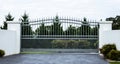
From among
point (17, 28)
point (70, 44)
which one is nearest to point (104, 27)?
point (70, 44)

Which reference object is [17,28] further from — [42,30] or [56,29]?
[56,29]

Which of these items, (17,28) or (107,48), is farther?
(17,28)

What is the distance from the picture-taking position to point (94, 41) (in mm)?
18734

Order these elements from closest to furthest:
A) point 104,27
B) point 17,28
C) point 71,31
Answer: point 104,27 → point 17,28 → point 71,31

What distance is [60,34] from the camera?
62.5ft

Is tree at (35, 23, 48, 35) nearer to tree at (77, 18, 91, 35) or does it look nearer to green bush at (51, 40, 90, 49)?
green bush at (51, 40, 90, 49)

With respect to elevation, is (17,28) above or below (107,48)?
above

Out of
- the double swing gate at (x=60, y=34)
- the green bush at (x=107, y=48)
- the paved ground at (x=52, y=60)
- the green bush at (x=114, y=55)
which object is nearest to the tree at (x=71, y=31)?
the double swing gate at (x=60, y=34)

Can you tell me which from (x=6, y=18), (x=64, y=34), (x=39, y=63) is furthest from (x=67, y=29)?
(x=6, y=18)

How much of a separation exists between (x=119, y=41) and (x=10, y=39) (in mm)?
6066

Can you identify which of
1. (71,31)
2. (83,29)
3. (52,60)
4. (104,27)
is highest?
(104,27)

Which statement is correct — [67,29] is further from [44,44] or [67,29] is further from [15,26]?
[15,26]

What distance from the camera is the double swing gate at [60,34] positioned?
1872cm

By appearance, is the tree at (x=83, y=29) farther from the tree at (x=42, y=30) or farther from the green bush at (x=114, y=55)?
the green bush at (x=114, y=55)
